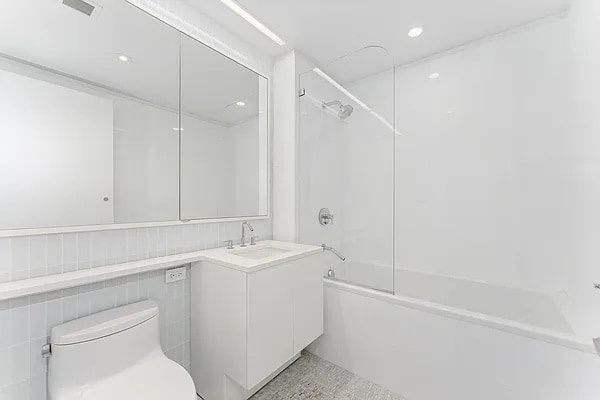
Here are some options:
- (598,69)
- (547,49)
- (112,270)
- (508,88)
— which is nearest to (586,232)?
(598,69)

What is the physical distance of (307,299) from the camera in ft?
5.88

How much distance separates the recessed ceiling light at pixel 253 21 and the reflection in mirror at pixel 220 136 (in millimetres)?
315

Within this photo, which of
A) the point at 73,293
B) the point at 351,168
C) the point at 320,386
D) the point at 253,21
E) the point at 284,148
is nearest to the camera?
the point at 73,293

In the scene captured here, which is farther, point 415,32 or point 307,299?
point 415,32

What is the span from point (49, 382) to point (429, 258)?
9.05 feet

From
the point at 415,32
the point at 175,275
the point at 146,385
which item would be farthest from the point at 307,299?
the point at 415,32

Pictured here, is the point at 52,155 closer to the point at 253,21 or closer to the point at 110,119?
the point at 110,119

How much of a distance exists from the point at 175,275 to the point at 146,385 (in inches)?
23.9

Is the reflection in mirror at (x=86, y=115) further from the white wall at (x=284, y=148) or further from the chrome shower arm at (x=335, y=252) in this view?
the chrome shower arm at (x=335, y=252)

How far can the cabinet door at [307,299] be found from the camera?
1.71 meters

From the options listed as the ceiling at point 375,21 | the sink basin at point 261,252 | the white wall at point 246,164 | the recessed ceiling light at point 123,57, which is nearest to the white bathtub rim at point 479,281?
the sink basin at point 261,252

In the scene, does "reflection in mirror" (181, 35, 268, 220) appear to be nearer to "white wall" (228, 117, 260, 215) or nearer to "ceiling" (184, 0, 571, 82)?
"white wall" (228, 117, 260, 215)

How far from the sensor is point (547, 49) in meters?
1.91

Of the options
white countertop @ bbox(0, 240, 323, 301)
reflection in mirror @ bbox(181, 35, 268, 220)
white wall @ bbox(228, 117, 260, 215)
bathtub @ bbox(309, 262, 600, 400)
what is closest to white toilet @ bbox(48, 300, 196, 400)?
white countertop @ bbox(0, 240, 323, 301)
